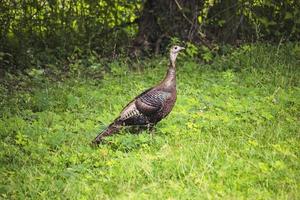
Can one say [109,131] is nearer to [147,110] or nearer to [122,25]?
[147,110]

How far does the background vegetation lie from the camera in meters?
5.80

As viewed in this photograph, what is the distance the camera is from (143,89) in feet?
31.9

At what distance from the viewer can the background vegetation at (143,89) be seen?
5.80 metres

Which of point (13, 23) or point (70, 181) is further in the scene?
point (13, 23)

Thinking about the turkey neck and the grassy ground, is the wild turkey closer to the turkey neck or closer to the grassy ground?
the turkey neck

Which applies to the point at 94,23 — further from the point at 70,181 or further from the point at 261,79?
the point at 70,181

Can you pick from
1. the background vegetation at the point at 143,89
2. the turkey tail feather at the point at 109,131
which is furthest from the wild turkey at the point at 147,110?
the background vegetation at the point at 143,89

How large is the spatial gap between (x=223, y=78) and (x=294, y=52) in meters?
1.85

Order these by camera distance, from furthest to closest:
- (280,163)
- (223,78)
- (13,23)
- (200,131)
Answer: (13,23)
(223,78)
(200,131)
(280,163)

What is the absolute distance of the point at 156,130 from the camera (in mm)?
7453

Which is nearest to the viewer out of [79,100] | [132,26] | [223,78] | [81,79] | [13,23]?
[79,100]

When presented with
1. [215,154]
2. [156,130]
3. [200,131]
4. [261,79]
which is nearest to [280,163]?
[215,154]

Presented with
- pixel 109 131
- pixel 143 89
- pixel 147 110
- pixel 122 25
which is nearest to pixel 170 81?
pixel 147 110

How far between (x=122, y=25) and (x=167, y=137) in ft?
18.7
